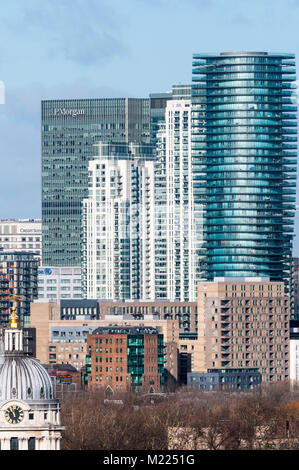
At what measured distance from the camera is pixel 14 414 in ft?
461

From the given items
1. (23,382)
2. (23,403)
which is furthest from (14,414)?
(23,382)

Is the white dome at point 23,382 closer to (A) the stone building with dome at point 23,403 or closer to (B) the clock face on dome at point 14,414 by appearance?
(A) the stone building with dome at point 23,403

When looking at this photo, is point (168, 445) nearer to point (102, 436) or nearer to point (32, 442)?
point (102, 436)

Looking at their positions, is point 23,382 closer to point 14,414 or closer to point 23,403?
point 23,403

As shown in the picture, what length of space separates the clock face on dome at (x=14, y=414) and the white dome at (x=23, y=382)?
68 cm

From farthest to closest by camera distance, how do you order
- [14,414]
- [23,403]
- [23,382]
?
[23,382] < [23,403] < [14,414]

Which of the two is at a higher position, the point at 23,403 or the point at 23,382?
the point at 23,382

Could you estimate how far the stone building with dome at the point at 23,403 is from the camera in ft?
456

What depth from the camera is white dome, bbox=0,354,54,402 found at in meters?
141

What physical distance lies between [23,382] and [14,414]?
2283 millimetres

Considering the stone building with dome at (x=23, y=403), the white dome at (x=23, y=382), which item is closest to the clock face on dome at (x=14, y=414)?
the stone building with dome at (x=23, y=403)
